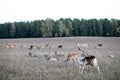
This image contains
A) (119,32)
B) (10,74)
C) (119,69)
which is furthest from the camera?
(119,32)

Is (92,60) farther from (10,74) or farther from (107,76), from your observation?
(10,74)

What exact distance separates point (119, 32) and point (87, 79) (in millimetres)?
10232

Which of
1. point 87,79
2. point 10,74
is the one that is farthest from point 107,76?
point 10,74

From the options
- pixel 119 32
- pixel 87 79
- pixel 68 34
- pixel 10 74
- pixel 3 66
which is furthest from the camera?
pixel 68 34

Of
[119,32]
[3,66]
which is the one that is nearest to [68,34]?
[119,32]

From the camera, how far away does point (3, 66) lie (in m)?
9.26

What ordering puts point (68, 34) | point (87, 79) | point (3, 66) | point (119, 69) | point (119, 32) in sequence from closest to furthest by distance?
point (87, 79) < point (119, 69) < point (3, 66) < point (119, 32) < point (68, 34)

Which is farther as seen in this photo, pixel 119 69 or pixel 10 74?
pixel 119 69

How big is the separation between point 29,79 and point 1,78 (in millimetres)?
691

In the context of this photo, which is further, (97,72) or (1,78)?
(97,72)

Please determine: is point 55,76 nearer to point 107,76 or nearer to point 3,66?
point 107,76

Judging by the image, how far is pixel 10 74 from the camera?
7.86 m

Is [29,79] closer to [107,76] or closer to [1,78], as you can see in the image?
[1,78]

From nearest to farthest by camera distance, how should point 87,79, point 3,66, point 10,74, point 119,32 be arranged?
1. point 87,79
2. point 10,74
3. point 3,66
4. point 119,32
